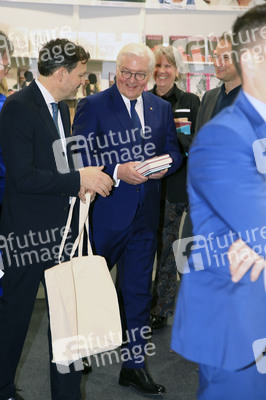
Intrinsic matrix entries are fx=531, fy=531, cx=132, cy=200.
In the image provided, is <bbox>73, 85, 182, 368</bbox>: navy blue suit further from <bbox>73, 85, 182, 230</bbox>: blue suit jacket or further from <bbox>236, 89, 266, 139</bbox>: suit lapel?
<bbox>236, 89, 266, 139</bbox>: suit lapel

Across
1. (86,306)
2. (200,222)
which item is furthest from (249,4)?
(200,222)

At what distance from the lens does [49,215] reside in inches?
89.0

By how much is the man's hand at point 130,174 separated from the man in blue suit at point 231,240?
1.32 m

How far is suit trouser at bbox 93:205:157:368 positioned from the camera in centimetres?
278

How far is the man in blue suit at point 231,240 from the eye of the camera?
3.57ft

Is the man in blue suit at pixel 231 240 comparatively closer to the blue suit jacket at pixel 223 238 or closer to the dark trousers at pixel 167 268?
the blue suit jacket at pixel 223 238

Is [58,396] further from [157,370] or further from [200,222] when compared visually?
[200,222]

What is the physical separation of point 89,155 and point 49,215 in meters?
0.52

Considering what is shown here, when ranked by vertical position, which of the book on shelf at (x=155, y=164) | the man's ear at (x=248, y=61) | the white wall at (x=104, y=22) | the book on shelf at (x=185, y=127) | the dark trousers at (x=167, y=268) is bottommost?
the dark trousers at (x=167, y=268)

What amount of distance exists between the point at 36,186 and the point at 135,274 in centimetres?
91

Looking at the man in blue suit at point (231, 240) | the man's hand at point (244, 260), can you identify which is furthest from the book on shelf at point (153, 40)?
the man's hand at point (244, 260)
